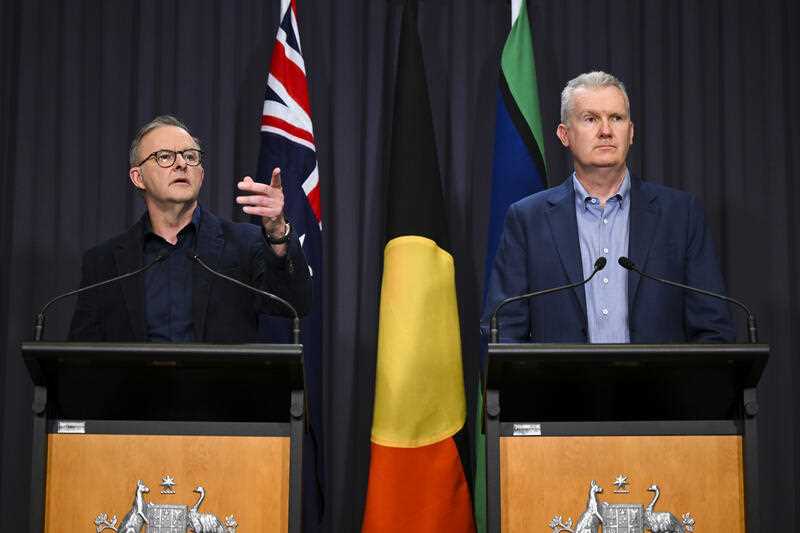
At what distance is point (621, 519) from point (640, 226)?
1.03 meters

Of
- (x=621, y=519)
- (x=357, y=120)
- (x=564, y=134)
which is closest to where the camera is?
(x=621, y=519)

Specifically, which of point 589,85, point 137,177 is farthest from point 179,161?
point 589,85

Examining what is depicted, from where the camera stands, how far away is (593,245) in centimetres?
293

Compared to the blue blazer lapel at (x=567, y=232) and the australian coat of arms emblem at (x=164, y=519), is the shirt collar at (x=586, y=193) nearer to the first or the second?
the blue blazer lapel at (x=567, y=232)

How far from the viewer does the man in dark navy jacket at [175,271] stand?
9.46 feet

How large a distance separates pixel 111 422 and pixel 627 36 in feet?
9.69

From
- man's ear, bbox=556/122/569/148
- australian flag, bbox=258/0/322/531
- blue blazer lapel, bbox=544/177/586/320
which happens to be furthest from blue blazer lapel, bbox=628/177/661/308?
australian flag, bbox=258/0/322/531

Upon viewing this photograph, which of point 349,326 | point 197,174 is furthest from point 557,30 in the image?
point 197,174

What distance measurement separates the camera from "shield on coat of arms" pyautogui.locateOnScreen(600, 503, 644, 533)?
2082 mm

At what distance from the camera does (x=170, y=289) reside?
2.96 m

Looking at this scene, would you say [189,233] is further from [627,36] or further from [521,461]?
[627,36]

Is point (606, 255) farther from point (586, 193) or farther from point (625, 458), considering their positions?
point (625, 458)

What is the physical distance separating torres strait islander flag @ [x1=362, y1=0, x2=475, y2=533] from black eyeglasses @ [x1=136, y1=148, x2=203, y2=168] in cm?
86

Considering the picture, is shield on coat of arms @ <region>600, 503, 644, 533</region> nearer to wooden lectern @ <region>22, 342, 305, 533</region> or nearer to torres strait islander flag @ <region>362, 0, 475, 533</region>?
wooden lectern @ <region>22, 342, 305, 533</region>
